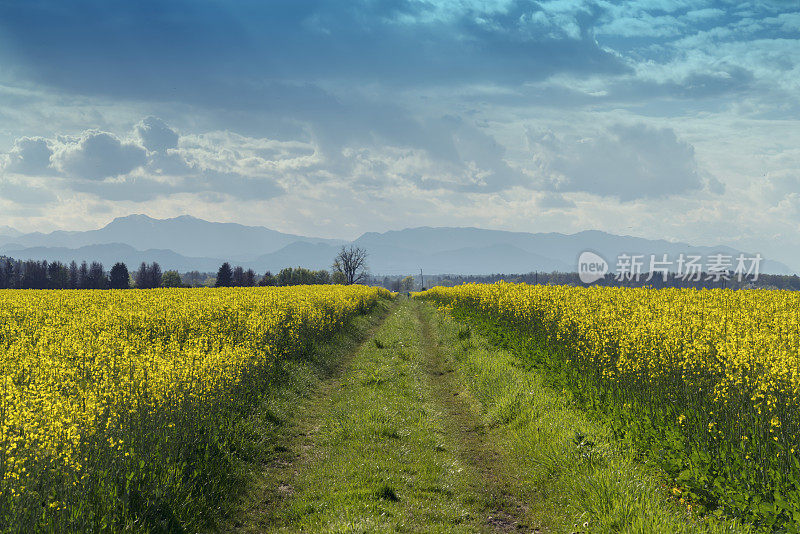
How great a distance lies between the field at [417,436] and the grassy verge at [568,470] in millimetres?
42

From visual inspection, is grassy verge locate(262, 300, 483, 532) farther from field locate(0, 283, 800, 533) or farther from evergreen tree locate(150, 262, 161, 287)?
evergreen tree locate(150, 262, 161, 287)

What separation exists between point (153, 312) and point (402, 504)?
13.1m

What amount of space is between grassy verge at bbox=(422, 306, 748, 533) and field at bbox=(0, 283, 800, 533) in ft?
0.14

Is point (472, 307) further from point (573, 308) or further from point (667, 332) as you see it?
point (667, 332)

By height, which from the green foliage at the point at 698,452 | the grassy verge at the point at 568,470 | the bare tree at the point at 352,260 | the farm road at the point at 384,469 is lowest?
the farm road at the point at 384,469

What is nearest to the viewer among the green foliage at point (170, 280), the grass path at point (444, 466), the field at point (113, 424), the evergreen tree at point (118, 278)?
the field at point (113, 424)

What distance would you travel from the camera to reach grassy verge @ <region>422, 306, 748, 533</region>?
654cm

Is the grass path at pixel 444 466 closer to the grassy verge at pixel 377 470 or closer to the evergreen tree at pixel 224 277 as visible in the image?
the grassy verge at pixel 377 470

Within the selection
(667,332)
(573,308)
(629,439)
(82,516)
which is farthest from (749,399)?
(82,516)

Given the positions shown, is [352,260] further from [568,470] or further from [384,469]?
[568,470]

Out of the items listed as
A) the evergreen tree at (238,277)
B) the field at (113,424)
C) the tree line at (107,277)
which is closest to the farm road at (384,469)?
→ the field at (113,424)

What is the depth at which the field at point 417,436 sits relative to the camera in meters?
6.35

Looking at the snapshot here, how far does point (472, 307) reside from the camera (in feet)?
104

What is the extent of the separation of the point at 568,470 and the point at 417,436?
368 centimetres
